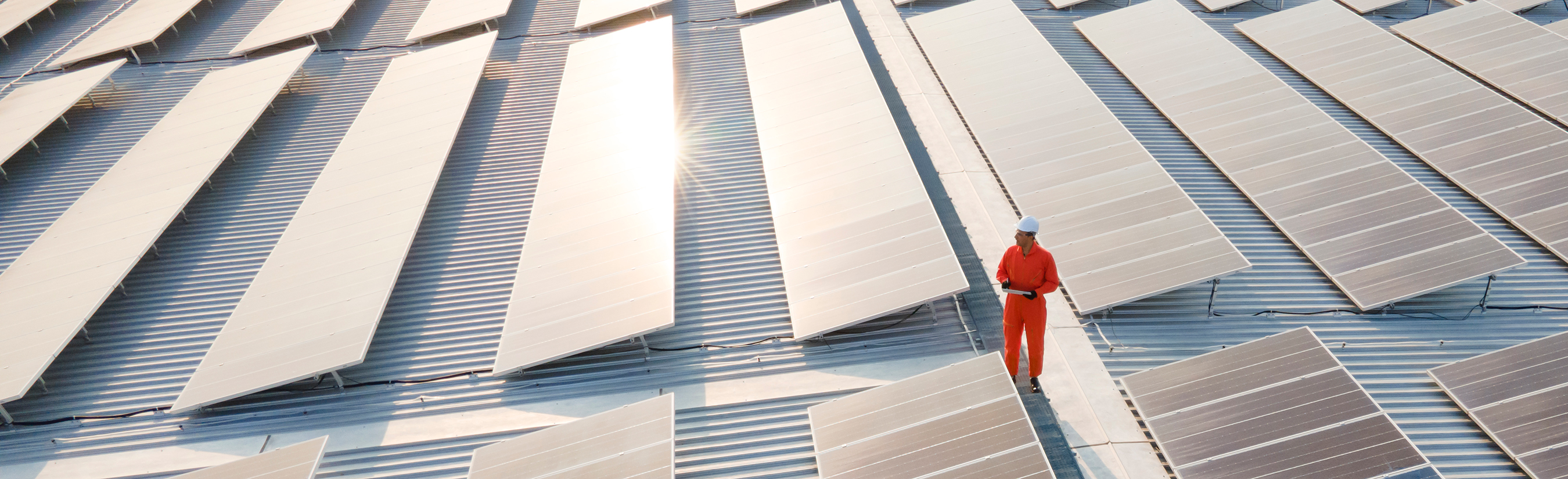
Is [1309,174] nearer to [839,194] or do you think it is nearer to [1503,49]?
[839,194]

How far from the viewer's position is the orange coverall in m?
9.03

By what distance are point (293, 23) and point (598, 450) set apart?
1856 centimetres

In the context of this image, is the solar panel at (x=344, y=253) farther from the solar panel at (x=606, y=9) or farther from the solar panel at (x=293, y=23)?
the solar panel at (x=293, y=23)

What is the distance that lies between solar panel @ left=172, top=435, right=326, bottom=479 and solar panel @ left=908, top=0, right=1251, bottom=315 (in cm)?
887

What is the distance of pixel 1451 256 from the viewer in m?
10.3

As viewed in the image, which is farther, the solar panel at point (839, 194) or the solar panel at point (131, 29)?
the solar panel at point (131, 29)

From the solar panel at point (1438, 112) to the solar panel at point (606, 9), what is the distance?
548 inches

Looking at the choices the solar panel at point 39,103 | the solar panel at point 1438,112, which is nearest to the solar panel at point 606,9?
the solar panel at point 39,103

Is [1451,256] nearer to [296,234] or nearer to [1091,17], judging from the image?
[1091,17]

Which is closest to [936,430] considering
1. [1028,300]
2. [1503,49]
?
[1028,300]

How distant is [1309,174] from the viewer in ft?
40.5

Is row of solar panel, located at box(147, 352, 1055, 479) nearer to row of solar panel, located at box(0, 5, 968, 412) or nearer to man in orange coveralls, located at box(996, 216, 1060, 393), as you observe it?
man in orange coveralls, located at box(996, 216, 1060, 393)

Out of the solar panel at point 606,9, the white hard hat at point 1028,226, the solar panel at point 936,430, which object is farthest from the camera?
the solar panel at point 606,9

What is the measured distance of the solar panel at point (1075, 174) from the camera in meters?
10.5
